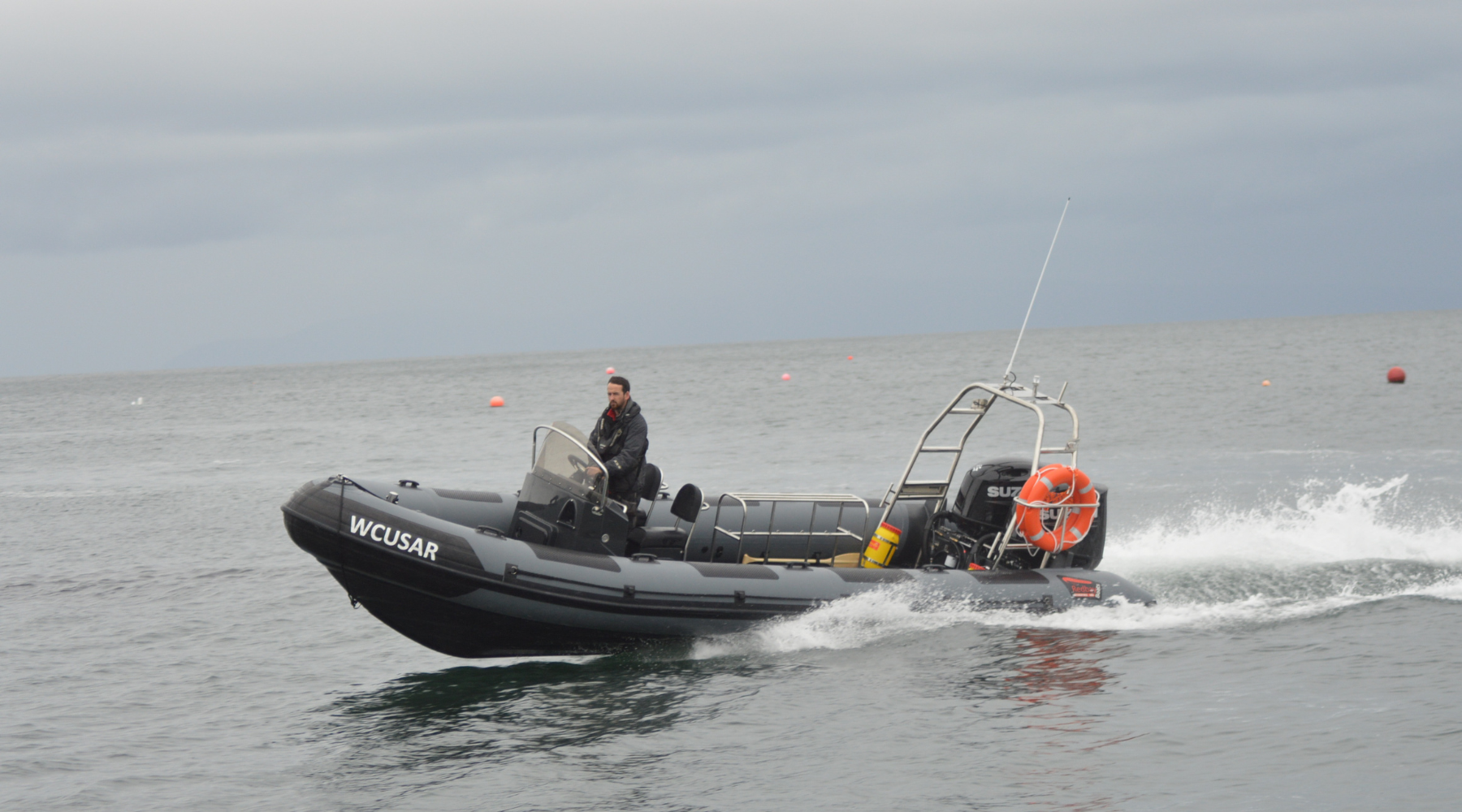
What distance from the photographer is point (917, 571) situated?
786 centimetres

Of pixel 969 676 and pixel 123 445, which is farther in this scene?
pixel 123 445

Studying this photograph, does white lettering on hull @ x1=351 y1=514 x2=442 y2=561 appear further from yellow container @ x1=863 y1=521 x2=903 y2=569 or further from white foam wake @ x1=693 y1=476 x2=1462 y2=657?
yellow container @ x1=863 y1=521 x2=903 y2=569

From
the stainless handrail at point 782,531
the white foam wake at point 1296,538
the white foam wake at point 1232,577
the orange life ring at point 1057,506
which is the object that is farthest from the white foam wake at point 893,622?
the white foam wake at point 1296,538

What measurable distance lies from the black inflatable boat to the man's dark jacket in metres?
0.11

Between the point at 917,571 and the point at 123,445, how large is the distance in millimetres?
28036

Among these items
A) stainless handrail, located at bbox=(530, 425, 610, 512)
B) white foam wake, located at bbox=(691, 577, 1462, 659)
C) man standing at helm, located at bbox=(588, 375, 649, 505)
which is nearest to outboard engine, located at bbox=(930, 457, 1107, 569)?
white foam wake, located at bbox=(691, 577, 1462, 659)

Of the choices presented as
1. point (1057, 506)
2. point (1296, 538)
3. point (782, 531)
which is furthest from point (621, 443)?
point (1296, 538)

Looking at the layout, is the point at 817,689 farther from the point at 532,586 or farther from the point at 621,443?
the point at 621,443

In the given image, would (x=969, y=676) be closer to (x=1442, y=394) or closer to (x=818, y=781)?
(x=818, y=781)

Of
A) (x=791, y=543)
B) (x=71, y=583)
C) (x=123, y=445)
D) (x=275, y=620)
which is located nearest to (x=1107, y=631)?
(x=791, y=543)

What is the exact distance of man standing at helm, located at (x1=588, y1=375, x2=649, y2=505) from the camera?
304 inches

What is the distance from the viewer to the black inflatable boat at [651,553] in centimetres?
708

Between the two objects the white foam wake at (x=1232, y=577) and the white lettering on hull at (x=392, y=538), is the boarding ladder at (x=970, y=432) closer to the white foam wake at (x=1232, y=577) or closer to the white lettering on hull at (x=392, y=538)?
the white foam wake at (x=1232, y=577)

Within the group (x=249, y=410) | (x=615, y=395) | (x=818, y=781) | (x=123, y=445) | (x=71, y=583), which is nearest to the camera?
(x=818, y=781)
